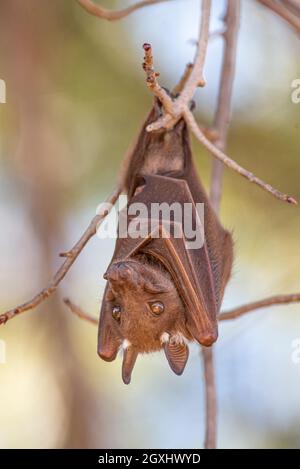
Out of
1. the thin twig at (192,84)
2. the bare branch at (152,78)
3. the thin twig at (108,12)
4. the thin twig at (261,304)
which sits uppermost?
the thin twig at (108,12)

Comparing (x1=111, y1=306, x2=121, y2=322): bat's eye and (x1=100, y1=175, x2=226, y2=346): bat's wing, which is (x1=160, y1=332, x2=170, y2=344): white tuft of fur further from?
(x1=111, y1=306, x2=121, y2=322): bat's eye

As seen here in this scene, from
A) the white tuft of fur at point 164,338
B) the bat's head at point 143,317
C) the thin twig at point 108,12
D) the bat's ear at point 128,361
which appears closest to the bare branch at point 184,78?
the thin twig at point 108,12

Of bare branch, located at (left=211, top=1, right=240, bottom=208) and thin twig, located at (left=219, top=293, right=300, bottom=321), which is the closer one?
thin twig, located at (left=219, top=293, right=300, bottom=321)

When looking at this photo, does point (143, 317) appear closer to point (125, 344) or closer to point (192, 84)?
point (125, 344)

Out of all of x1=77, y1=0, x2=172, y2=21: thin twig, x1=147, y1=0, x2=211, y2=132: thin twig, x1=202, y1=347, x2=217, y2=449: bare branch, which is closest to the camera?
x1=147, y1=0, x2=211, y2=132: thin twig

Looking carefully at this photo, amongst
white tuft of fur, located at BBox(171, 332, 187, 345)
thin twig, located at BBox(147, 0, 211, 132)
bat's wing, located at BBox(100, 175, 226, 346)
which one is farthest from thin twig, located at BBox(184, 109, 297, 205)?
white tuft of fur, located at BBox(171, 332, 187, 345)

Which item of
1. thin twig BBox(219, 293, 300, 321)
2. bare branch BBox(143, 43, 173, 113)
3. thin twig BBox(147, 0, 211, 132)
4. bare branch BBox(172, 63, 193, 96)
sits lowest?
thin twig BBox(219, 293, 300, 321)

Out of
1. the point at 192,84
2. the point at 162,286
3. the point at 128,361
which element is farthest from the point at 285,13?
the point at 128,361

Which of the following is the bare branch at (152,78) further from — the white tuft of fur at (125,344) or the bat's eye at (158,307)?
the white tuft of fur at (125,344)
